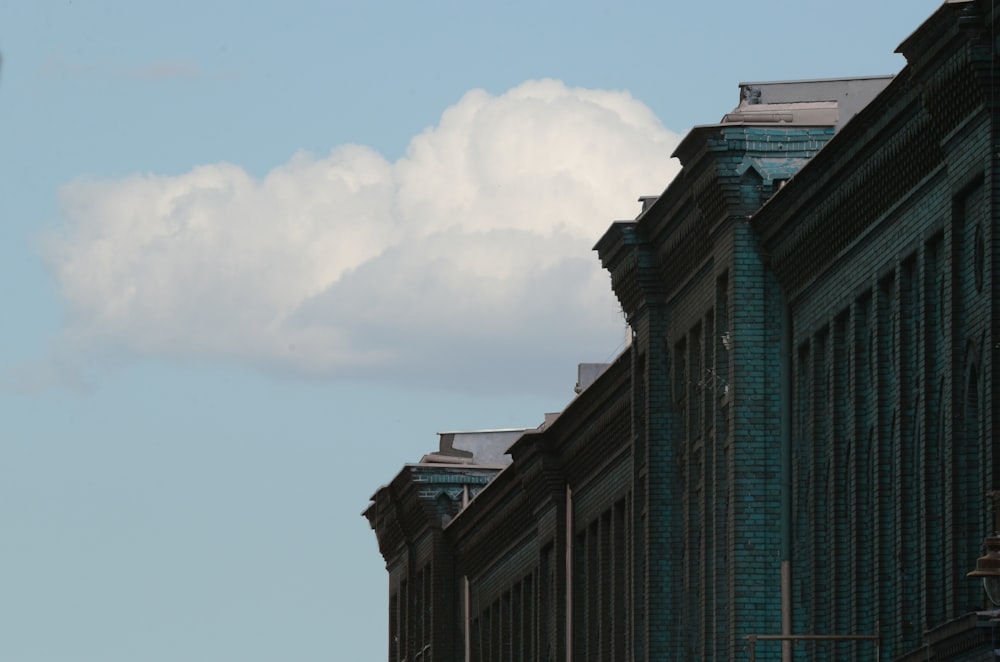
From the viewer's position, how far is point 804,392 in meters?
45.6

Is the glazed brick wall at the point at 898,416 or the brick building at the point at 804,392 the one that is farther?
the brick building at the point at 804,392

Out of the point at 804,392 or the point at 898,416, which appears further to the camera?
the point at 804,392

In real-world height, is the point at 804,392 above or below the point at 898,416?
above

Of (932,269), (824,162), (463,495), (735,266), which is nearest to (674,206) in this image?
(735,266)

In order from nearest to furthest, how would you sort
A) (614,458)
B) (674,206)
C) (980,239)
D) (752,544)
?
(980,239), (752,544), (674,206), (614,458)

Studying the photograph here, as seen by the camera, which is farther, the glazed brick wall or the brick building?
the brick building

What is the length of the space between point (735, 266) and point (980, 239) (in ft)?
35.8

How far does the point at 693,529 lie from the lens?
51.5 m

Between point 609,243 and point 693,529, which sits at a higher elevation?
point 609,243

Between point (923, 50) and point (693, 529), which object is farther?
point (693, 529)

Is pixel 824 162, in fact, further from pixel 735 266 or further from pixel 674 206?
pixel 674 206

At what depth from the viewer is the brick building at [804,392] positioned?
3632 centimetres

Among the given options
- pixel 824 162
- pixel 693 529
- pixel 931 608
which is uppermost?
pixel 824 162

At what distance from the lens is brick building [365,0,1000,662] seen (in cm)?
3632
